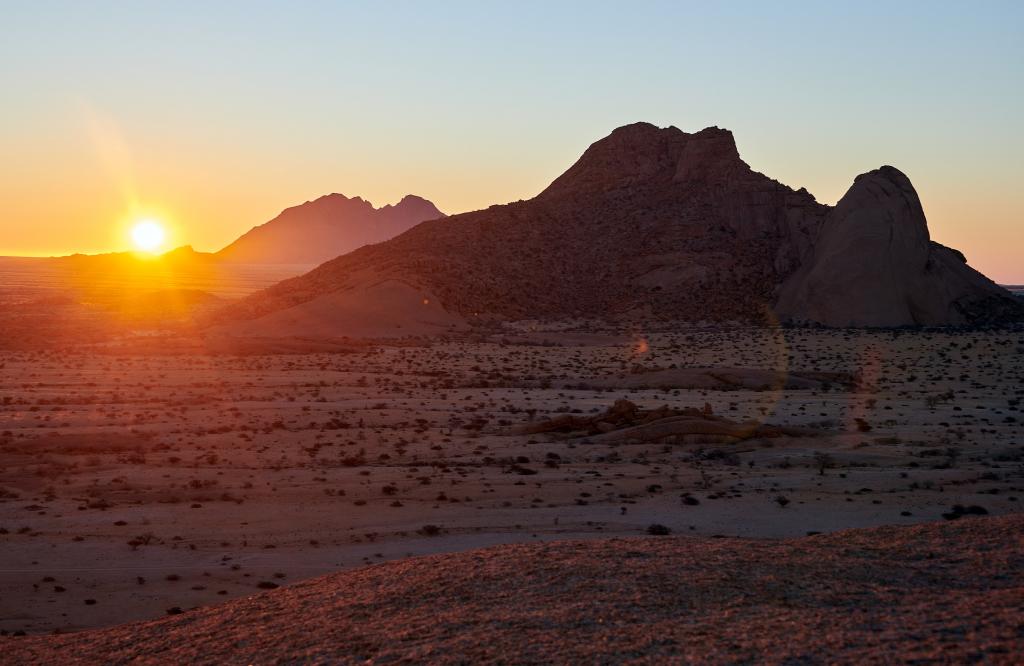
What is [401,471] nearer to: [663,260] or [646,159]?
[663,260]

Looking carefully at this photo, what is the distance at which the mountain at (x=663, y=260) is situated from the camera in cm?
6831

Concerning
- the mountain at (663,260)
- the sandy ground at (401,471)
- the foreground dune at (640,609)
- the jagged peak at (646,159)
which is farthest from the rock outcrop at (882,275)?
the foreground dune at (640,609)

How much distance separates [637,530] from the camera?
14.5m

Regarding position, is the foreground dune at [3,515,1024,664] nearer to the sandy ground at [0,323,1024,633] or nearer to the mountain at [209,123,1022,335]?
the sandy ground at [0,323,1024,633]

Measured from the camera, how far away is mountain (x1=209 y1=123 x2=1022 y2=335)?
6831cm

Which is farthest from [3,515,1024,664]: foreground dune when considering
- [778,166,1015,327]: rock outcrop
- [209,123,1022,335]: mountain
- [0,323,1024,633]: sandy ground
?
[778,166,1015,327]: rock outcrop

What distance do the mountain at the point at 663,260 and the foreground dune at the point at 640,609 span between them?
2105 inches

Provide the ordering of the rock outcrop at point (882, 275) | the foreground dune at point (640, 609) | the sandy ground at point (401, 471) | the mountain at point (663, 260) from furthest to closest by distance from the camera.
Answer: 1. the mountain at point (663, 260)
2. the rock outcrop at point (882, 275)
3. the sandy ground at point (401, 471)
4. the foreground dune at point (640, 609)

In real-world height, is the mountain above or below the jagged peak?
below

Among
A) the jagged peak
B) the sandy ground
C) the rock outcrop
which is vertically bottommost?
the sandy ground

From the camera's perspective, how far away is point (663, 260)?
81.4m

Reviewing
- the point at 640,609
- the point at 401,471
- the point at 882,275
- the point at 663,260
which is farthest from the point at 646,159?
the point at 640,609

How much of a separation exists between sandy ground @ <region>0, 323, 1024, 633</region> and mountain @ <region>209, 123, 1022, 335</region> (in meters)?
31.1

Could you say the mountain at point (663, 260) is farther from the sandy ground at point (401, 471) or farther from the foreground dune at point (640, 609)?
the foreground dune at point (640, 609)
